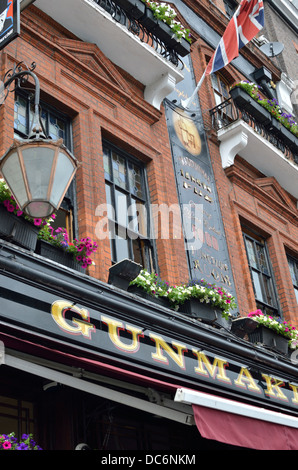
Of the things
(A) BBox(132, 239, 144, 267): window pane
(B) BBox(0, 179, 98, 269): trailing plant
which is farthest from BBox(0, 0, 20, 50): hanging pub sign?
(A) BBox(132, 239, 144, 267): window pane

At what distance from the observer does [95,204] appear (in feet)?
29.8

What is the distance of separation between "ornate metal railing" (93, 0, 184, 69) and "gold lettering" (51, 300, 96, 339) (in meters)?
5.90

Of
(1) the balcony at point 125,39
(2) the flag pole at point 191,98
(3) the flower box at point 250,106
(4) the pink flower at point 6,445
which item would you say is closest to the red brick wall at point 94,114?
(1) the balcony at point 125,39

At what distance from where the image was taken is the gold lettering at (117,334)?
6816mm

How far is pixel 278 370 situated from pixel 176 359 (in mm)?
2836

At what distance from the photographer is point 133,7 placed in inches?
428

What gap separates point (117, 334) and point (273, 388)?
3204mm

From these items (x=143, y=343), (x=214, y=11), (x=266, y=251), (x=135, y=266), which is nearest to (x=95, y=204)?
(x=135, y=266)

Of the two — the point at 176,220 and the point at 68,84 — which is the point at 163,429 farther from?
the point at 68,84

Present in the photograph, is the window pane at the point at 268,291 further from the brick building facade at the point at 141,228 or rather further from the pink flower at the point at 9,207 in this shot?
the pink flower at the point at 9,207

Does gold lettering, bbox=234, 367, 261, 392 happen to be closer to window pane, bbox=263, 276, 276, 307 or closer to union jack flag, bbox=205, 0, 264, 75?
window pane, bbox=263, 276, 276, 307

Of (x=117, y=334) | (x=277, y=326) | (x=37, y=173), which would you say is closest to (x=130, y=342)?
(x=117, y=334)

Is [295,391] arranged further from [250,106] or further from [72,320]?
[250,106]

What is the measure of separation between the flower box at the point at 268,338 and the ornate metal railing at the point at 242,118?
4.56 metres
